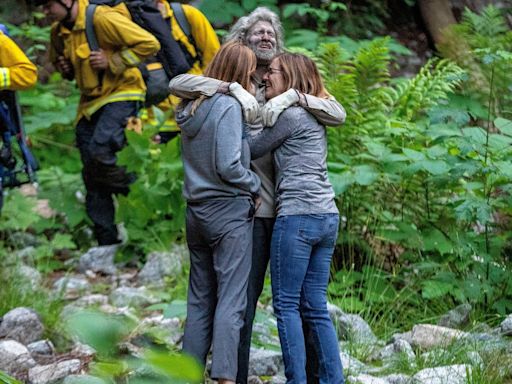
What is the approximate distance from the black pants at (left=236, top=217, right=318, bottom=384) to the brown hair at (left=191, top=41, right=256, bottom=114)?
64 cm

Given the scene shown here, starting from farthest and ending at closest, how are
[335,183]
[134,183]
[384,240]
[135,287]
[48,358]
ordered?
[134,183], [135,287], [384,240], [335,183], [48,358]

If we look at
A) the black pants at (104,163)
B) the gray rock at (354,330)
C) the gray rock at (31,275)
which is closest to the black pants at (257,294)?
the gray rock at (354,330)

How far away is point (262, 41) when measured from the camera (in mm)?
4543

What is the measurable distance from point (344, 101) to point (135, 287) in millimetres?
2068

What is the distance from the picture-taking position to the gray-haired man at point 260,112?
13.3 feet

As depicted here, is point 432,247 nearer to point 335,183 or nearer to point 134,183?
point 335,183

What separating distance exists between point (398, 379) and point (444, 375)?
28 cm

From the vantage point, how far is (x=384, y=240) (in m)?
6.40

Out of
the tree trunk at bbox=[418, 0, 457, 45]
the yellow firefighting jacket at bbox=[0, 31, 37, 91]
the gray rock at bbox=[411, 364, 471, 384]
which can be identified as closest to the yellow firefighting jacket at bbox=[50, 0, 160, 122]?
the yellow firefighting jacket at bbox=[0, 31, 37, 91]

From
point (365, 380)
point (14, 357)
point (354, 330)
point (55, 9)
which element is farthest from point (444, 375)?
point (55, 9)

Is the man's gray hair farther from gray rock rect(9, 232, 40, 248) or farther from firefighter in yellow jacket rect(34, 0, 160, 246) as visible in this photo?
gray rock rect(9, 232, 40, 248)

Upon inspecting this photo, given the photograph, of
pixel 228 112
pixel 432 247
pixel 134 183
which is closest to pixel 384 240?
pixel 432 247

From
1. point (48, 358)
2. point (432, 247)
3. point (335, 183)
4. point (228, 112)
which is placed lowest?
point (48, 358)

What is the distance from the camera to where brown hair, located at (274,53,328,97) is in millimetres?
4172
